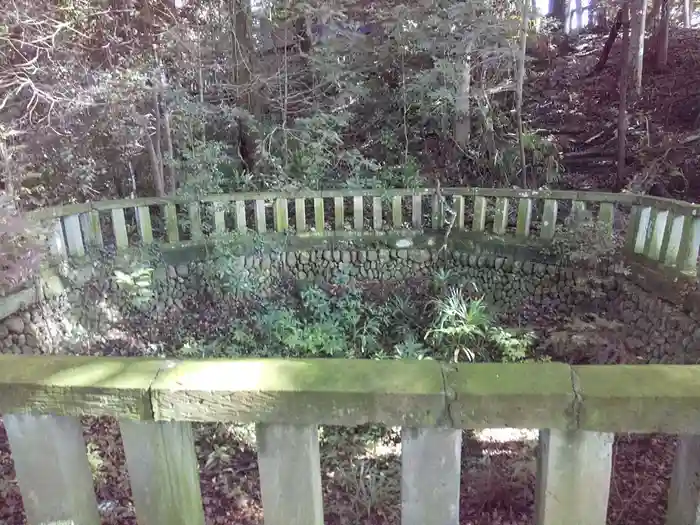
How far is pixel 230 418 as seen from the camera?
1.06 m

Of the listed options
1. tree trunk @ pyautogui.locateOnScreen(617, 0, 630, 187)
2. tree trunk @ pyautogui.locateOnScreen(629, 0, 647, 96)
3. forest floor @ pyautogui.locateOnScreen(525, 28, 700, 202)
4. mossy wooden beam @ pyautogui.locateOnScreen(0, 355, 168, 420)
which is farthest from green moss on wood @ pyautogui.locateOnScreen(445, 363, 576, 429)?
tree trunk @ pyautogui.locateOnScreen(629, 0, 647, 96)

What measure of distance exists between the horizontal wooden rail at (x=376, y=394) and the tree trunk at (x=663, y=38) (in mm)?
12083

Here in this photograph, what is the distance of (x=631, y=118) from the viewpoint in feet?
31.0

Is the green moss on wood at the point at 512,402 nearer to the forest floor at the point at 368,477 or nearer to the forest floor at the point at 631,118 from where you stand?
the forest floor at the point at 368,477

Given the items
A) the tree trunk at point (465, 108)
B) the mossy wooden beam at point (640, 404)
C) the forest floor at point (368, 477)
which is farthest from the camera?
the tree trunk at point (465, 108)

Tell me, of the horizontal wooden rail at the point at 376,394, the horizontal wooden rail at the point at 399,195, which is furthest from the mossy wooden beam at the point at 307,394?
the horizontal wooden rail at the point at 399,195

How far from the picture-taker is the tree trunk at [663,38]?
10555 mm

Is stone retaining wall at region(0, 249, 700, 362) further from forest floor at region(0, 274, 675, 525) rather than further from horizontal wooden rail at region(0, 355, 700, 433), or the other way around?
horizontal wooden rail at region(0, 355, 700, 433)

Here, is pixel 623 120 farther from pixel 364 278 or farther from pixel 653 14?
pixel 364 278

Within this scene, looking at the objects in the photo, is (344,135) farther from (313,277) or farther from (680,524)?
(680,524)

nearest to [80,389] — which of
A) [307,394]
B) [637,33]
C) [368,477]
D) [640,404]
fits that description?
[307,394]

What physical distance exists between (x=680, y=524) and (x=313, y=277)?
570 cm

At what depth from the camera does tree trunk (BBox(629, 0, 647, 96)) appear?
7.71 meters

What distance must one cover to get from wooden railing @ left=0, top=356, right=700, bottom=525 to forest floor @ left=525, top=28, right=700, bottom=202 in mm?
7178
